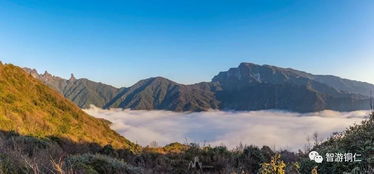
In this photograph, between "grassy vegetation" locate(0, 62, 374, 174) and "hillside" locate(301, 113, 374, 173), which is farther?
"hillside" locate(301, 113, 374, 173)

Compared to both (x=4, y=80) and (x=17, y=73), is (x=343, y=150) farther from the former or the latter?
(x=17, y=73)

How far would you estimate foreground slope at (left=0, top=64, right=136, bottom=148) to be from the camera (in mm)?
23375

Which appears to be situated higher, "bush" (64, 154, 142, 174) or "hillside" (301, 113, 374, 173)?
"hillside" (301, 113, 374, 173)

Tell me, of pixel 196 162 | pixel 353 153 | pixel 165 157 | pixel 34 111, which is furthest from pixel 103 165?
pixel 34 111


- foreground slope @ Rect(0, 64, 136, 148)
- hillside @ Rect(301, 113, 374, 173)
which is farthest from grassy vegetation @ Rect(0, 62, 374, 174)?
foreground slope @ Rect(0, 64, 136, 148)

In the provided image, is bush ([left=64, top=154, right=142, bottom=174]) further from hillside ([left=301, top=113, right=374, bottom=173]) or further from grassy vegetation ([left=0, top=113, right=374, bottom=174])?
hillside ([left=301, top=113, right=374, bottom=173])

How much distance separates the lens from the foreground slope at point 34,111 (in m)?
23.4

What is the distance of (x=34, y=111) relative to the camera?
29297mm

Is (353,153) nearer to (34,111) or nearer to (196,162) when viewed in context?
(196,162)

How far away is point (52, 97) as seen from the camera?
40875mm

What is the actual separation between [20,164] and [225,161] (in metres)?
6.35

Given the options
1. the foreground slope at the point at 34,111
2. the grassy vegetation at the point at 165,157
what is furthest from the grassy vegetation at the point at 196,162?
the foreground slope at the point at 34,111

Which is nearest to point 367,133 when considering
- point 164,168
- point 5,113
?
point 164,168

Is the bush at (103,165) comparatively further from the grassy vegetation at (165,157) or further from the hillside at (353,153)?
the hillside at (353,153)
